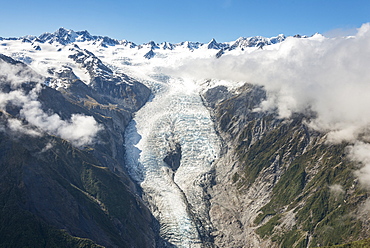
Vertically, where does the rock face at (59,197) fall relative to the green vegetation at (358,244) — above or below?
above

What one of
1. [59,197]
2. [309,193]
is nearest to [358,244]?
[309,193]

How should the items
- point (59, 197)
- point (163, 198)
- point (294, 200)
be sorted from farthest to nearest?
1. point (163, 198)
2. point (294, 200)
3. point (59, 197)

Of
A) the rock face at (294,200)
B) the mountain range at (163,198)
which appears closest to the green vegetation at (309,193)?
the rock face at (294,200)

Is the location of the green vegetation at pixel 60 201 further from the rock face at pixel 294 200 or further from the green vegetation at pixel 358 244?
the green vegetation at pixel 358 244

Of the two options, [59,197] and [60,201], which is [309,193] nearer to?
Answer: [60,201]

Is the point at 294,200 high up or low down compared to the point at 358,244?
up

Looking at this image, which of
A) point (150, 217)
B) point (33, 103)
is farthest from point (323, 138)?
point (33, 103)

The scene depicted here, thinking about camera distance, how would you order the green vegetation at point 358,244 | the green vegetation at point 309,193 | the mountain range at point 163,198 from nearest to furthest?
the green vegetation at point 358,244 → the mountain range at point 163,198 → the green vegetation at point 309,193

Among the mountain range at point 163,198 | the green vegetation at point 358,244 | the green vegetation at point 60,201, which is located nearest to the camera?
the green vegetation at point 60,201

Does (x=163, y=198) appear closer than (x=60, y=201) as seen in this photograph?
No

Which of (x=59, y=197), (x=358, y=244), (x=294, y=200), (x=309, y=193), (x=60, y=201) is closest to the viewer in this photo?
(x=358, y=244)

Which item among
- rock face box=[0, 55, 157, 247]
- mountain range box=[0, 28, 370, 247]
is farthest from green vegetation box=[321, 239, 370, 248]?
rock face box=[0, 55, 157, 247]

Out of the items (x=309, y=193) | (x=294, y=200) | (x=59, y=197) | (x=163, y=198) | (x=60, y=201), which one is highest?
(x=59, y=197)
